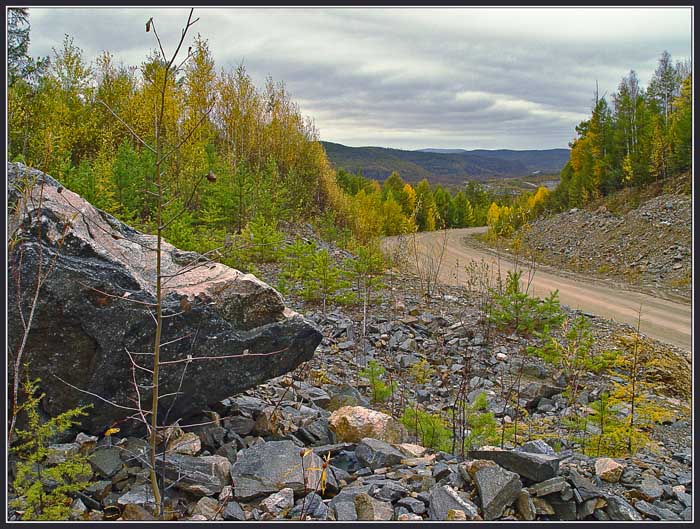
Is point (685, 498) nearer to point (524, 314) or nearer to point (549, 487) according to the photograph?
point (549, 487)

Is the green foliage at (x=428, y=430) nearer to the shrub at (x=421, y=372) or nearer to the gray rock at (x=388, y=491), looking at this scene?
the gray rock at (x=388, y=491)

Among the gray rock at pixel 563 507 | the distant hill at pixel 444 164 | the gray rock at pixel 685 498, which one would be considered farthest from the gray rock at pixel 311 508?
the distant hill at pixel 444 164

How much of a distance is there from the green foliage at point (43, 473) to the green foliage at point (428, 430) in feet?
7.85

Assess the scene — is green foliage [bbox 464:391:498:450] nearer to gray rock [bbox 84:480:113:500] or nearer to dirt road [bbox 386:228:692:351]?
gray rock [bbox 84:480:113:500]

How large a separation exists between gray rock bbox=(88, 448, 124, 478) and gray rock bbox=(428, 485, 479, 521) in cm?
181

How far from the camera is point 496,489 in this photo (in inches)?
113

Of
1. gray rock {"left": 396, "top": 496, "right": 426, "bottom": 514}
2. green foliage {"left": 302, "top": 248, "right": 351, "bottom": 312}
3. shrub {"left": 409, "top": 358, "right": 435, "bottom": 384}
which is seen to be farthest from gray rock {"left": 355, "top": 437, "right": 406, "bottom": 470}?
green foliage {"left": 302, "top": 248, "right": 351, "bottom": 312}

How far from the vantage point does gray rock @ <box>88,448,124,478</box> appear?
3.07 meters

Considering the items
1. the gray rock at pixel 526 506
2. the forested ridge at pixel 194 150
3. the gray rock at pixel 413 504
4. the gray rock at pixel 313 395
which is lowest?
the gray rock at pixel 313 395

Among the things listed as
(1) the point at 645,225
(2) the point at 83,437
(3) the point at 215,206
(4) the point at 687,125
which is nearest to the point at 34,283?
(2) the point at 83,437

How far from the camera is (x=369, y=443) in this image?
3607 mm

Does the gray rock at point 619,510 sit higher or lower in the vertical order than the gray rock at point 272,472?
lower

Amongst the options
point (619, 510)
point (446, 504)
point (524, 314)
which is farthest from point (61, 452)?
point (524, 314)

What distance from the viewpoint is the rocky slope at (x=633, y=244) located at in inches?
546
